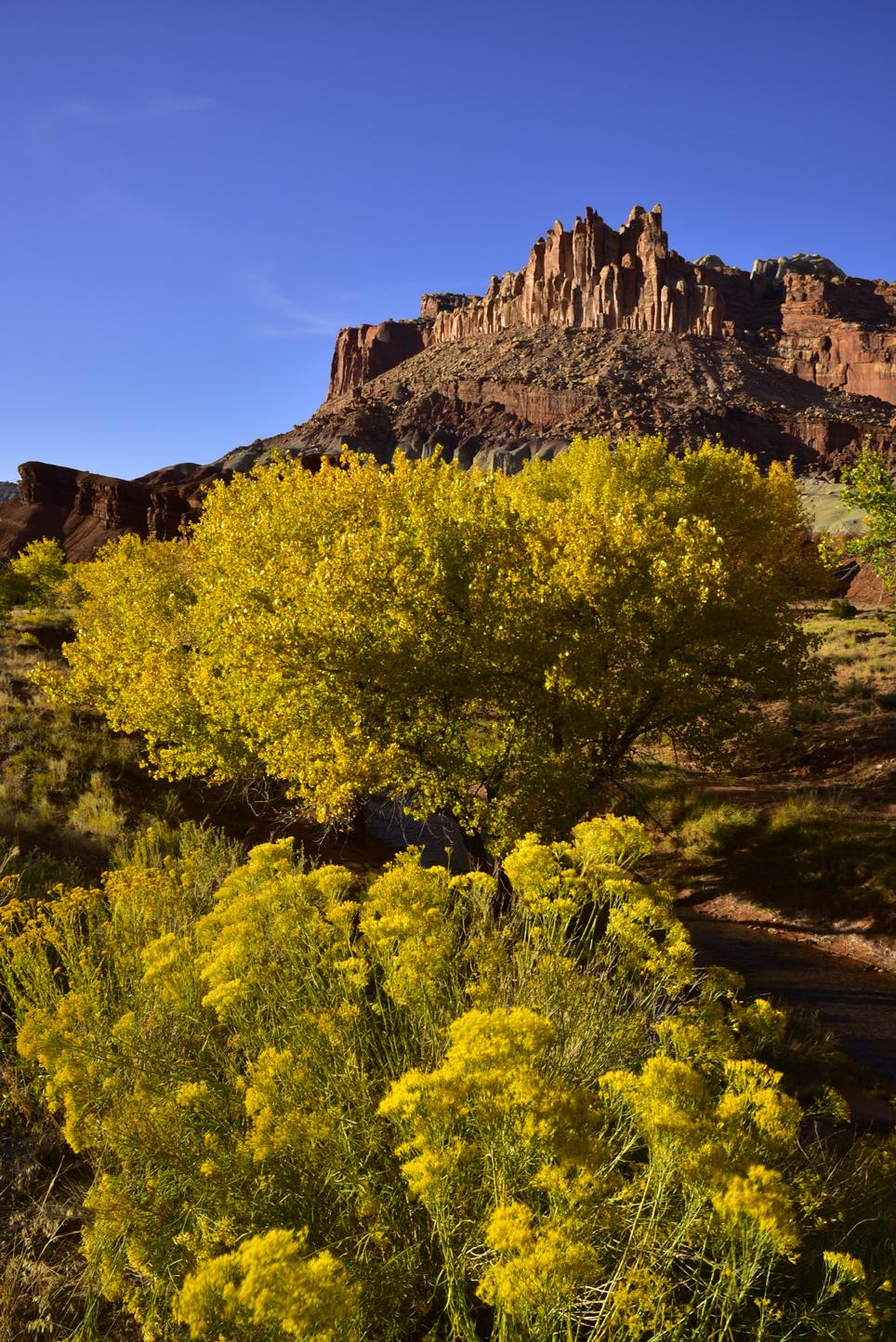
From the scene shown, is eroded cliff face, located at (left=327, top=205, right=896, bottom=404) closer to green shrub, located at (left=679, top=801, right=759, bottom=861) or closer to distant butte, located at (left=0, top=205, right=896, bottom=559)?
distant butte, located at (left=0, top=205, right=896, bottom=559)

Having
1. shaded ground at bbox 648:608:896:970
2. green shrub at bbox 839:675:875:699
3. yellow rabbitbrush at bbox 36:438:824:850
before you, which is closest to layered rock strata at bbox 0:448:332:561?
yellow rabbitbrush at bbox 36:438:824:850

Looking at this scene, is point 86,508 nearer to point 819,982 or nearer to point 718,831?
point 718,831

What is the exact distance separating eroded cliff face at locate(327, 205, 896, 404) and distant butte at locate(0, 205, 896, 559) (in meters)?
0.37

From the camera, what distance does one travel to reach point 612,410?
95.1 meters

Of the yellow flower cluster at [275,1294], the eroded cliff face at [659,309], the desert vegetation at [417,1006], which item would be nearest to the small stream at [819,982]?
the desert vegetation at [417,1006]

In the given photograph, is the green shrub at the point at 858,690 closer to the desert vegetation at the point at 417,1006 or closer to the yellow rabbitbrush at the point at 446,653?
the yellow rabbitbrush at the point at 446,653

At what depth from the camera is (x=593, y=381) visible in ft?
341

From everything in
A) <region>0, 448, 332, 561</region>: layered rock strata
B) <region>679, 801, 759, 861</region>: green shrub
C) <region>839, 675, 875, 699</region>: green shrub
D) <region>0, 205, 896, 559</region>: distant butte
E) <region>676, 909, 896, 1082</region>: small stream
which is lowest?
<region>676, 909, 896, 1082</region>: small stream

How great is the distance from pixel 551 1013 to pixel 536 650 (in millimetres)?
7731

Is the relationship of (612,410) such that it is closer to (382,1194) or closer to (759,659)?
(759,659)

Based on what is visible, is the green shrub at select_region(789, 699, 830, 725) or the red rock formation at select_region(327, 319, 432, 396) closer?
the green shrub at select_region(789, 699, 830, 725)

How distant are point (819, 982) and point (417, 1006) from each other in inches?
499

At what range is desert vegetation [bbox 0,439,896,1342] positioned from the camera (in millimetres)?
2736

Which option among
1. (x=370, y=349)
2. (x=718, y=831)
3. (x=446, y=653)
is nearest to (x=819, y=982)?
(x=718, y=831)
